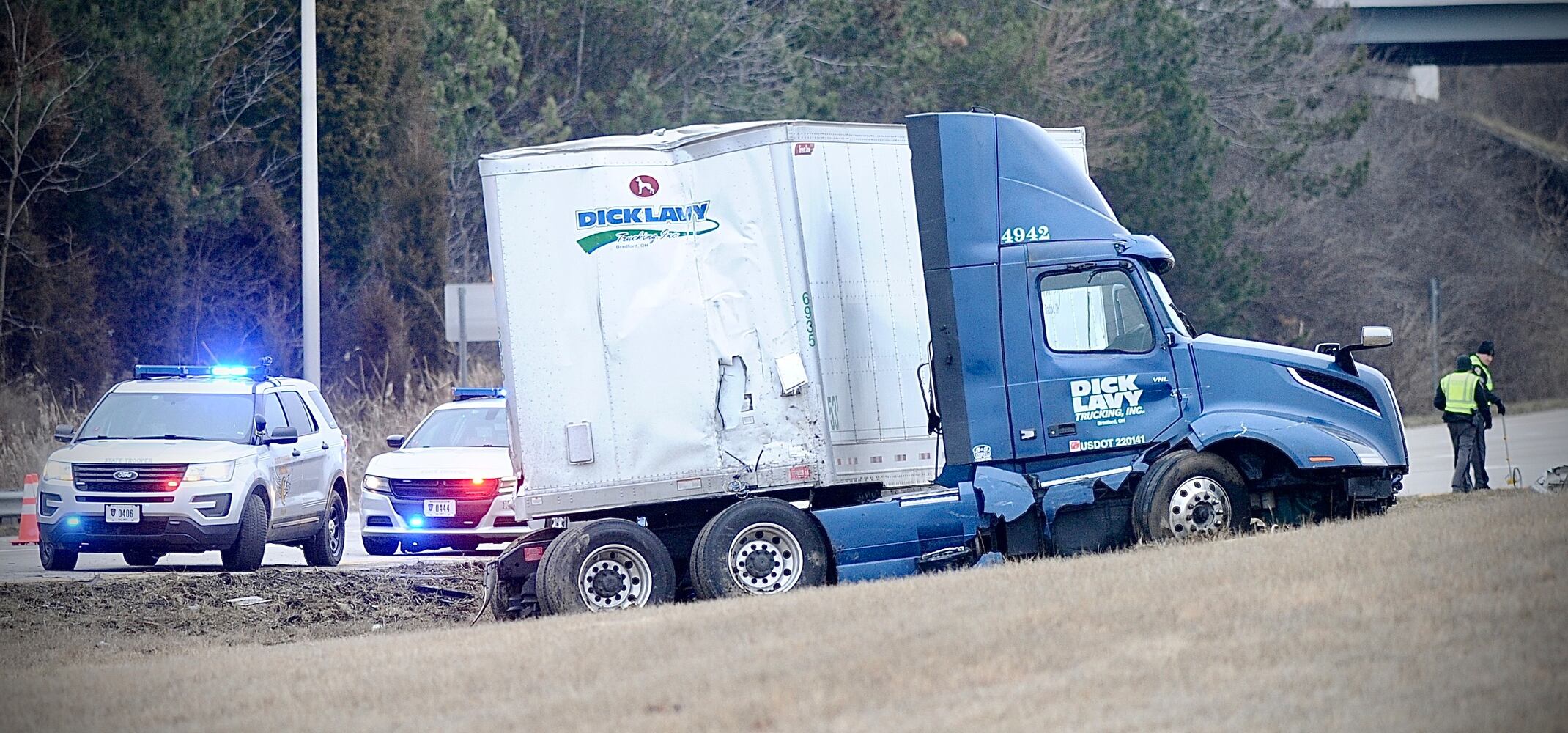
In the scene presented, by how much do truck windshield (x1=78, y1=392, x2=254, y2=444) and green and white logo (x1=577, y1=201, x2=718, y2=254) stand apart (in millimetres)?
6116

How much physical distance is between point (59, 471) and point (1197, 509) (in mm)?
10251

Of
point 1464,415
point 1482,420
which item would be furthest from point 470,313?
point 1482,420

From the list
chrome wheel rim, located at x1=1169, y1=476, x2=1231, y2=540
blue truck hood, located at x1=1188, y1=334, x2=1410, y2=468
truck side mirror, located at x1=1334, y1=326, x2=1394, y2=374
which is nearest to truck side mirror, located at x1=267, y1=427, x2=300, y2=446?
chrome wheel rim, located at x1=1169, y1=476, x2=1231, y2=540

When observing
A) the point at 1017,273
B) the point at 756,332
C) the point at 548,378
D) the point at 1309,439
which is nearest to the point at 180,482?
the point at 548,378

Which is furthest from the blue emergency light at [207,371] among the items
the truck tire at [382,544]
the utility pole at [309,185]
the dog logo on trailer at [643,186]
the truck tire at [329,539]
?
the dog logo on trailer at [643,186]

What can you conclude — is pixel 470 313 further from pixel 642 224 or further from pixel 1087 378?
pixel 1087 378

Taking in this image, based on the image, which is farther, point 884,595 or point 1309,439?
point 1309,439

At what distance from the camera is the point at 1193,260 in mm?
38812

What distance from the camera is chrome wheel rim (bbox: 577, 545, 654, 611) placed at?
12.1 meters

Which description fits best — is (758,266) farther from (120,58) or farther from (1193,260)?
(1193,260)

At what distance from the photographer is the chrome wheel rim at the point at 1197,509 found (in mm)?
12648

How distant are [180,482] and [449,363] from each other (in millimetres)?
20972

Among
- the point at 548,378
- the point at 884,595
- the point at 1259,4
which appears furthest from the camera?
the point at 1259,4

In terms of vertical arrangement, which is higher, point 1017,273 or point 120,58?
point 120,58
